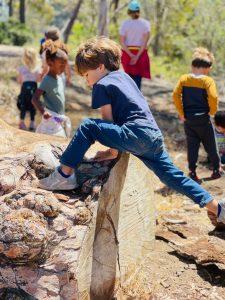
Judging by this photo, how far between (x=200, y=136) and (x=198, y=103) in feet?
1.46

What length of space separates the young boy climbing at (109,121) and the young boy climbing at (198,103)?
7.82ft

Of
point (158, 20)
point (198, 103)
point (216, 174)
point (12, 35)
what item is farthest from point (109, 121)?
point (158, 20)

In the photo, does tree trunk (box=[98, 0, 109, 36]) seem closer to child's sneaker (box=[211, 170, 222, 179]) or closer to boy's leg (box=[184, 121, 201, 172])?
boy's leg (box=[184, 121, 201, 172])

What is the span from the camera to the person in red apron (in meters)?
7.97

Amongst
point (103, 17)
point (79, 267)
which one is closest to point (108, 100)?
point (79, 267)

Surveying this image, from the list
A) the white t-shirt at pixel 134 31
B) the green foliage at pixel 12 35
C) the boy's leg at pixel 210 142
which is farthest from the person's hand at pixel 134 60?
the green foliage at pixel 12 35

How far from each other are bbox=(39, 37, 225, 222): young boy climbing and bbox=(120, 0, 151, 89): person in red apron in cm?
456

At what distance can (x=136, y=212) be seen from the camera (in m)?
4.01

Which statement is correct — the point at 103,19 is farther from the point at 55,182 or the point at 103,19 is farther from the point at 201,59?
the point at 55,182

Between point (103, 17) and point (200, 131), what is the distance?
20.2 feet

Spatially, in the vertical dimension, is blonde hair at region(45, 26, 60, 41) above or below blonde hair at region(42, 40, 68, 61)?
below

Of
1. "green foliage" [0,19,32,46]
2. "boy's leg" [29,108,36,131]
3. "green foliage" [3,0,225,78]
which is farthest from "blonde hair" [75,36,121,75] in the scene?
"green foliage" [0,19,32,46]

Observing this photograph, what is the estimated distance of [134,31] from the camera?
314 inches

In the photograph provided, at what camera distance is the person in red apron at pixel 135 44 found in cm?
797
